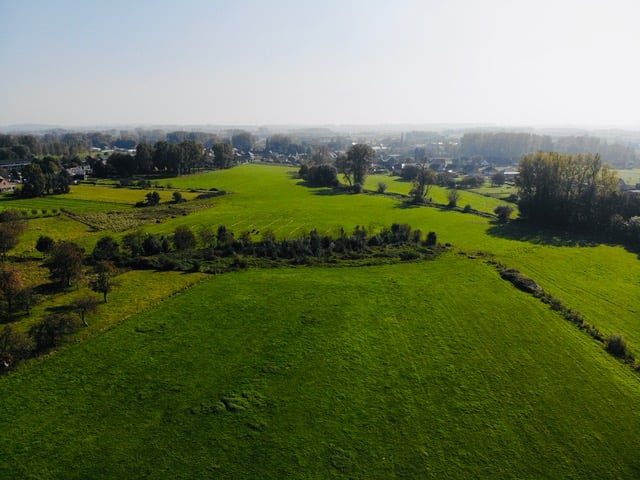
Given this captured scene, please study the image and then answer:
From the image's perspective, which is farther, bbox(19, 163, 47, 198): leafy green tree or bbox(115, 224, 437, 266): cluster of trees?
bbox(19, 163, 47, 198): leafy green tree

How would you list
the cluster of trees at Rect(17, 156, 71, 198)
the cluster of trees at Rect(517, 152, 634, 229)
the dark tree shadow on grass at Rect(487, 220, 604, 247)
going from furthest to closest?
1. the cluster of trees at Rect(17, 156, 71, 198)
2. the cluster of trees at Rect(517, 152, 634, 229)
3. the dark tree shadow on grass at Rect(487, 220, 604, 247)

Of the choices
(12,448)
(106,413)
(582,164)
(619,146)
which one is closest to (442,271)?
(106,413)

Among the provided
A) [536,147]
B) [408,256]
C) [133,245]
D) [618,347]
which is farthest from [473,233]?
[536,147]

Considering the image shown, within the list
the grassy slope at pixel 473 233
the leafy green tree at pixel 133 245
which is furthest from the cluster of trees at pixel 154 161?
the leafy green tree at pixel 133 245

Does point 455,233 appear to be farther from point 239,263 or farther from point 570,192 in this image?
point 239,263

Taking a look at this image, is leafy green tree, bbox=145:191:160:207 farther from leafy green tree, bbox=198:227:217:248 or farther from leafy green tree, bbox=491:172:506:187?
leafy green tree, bbox=491:172:506:187

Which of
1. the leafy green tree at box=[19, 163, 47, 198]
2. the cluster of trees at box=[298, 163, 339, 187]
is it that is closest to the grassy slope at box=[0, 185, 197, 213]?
the leafy green tree at box=[19, 163, 47, 198]

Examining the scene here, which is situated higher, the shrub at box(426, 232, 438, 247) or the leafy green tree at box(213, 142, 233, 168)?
the leafy green tree at box(213, 142, 233, 168)
